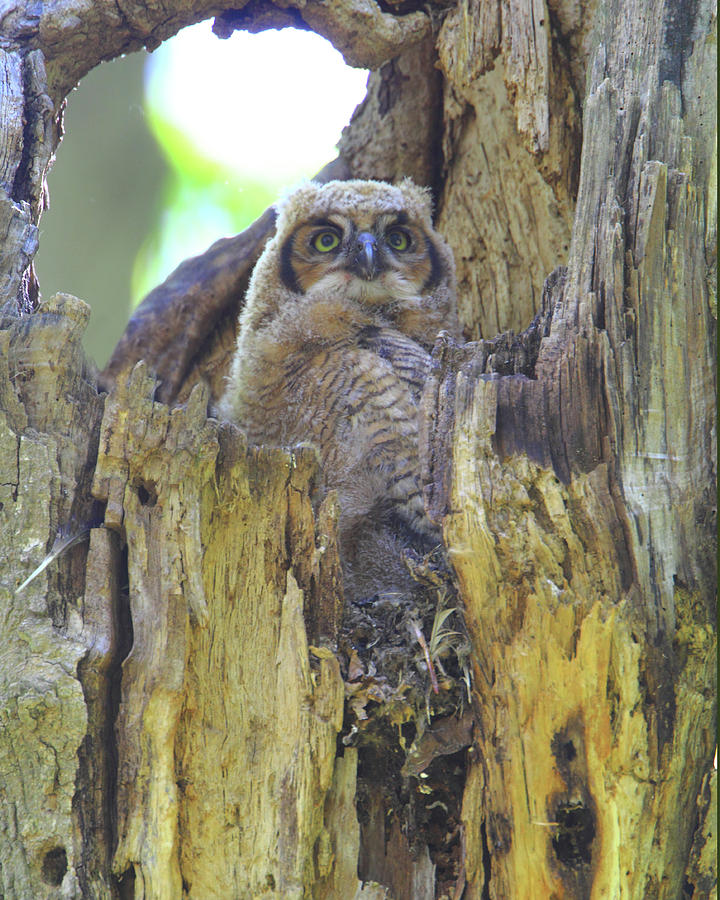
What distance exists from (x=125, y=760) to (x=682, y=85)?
74.7 inches

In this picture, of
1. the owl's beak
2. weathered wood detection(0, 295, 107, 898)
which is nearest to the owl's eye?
the owl's beak

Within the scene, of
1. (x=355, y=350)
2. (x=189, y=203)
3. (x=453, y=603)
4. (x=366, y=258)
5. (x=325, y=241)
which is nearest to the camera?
(x=453, y=603)

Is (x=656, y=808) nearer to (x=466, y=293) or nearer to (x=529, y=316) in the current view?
(x=529, y=316)

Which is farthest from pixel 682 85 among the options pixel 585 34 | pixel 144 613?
pixel 144 613

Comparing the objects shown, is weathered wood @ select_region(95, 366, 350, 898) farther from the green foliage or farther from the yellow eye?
the green foliage

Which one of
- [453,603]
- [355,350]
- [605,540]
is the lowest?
[453,603]

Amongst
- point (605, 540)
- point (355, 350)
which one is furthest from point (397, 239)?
point (605, 540)

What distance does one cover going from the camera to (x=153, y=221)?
4645mm

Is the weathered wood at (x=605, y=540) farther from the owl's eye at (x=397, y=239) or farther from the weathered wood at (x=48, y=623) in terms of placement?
the owl's eye at (x=397, y=239)

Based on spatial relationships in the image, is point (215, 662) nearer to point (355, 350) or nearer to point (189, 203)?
point (355, 350)

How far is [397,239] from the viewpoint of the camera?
3.32 meters

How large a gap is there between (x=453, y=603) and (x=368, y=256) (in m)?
1.66

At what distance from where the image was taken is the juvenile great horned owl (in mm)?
2438

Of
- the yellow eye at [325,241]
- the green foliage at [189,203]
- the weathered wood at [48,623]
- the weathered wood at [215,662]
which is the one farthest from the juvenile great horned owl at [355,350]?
the green foliage at [189,203]
